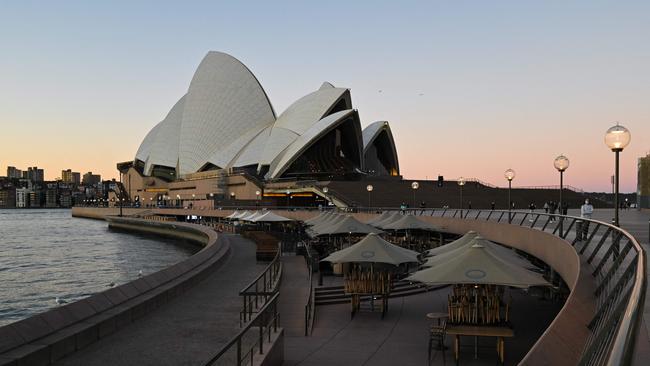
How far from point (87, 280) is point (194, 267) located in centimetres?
1263

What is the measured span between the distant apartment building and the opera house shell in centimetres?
3618

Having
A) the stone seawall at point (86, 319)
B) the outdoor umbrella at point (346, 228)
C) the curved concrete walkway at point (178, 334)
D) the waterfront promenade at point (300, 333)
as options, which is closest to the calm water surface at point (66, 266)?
the stone seawall at point (86, 319)

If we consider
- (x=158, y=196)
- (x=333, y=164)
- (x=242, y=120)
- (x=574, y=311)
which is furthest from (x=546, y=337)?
(x=158, y=196)

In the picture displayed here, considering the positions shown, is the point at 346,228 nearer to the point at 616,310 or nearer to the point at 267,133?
the point at 616,310

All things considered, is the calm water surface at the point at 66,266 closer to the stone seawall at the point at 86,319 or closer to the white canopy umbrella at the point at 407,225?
the stone seawall at the point at 86,319

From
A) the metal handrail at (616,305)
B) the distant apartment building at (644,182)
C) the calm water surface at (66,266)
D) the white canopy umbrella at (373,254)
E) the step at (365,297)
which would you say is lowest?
the calm water surface at (66,266)

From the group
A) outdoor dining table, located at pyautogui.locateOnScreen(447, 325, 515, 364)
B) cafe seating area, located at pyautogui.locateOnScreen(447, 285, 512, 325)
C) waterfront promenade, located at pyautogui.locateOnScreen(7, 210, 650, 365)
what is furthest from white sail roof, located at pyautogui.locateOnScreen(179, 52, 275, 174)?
outdoor dining table, located at pyautogui.locateOnScreen(447, 325, 515, 364)

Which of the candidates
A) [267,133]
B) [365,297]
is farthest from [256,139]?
[365,297]

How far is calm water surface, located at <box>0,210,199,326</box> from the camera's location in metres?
22.2

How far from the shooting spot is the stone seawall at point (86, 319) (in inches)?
315

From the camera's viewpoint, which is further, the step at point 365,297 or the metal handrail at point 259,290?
the step at point 365,297

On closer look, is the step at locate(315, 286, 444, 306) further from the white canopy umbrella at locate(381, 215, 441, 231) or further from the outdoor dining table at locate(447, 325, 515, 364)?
the outdoor dining table at locate(447, 325, 515, 364)

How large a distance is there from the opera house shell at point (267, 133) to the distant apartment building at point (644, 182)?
119 feet

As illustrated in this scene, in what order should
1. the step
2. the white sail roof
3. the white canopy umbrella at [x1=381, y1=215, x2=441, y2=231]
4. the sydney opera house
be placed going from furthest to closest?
1. the white sail roof
2. the sydney opera house
3. the white canopy umbrella at [x1=381, y1=215, x2=441, y2=231]
4. the step
